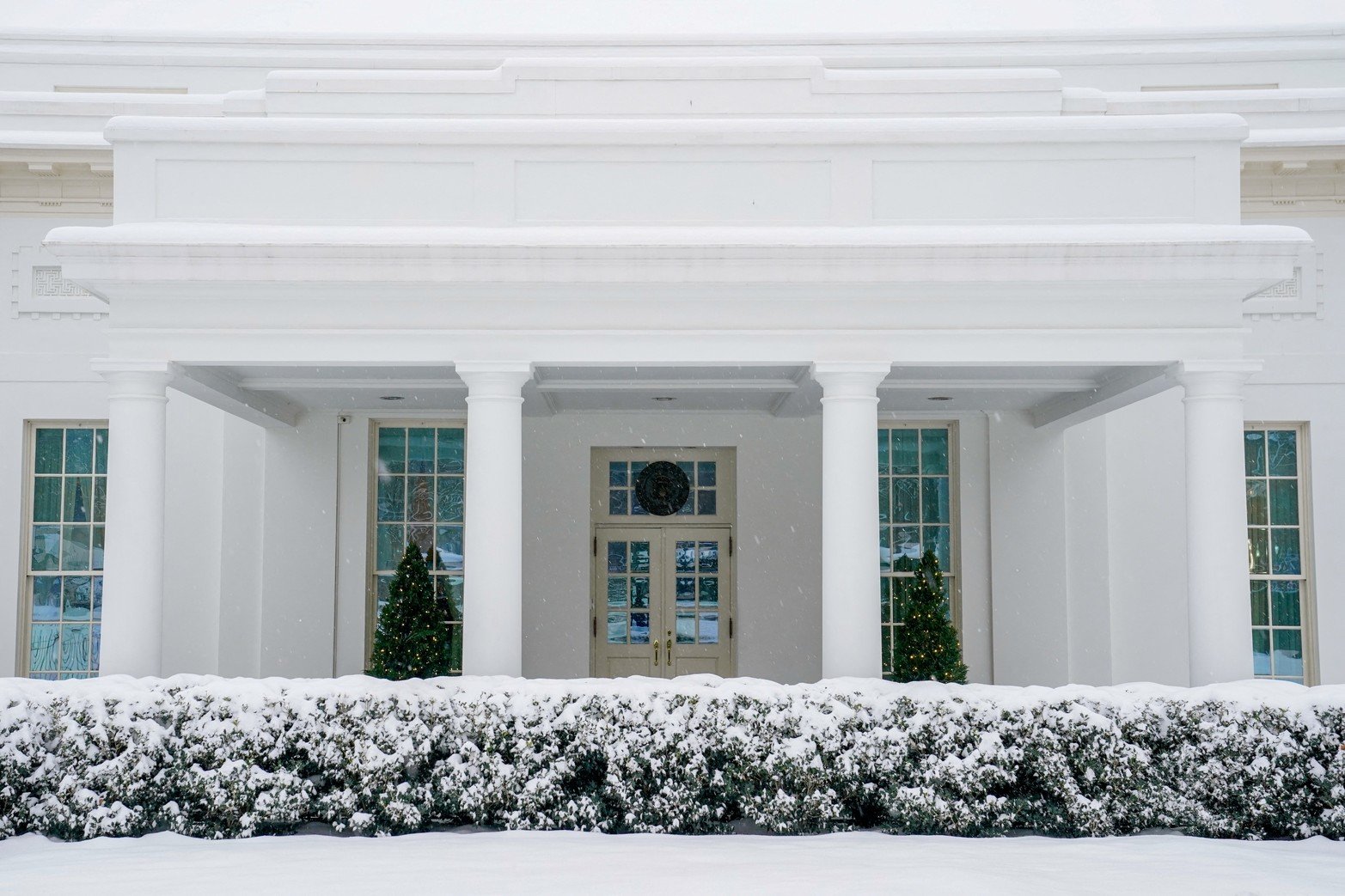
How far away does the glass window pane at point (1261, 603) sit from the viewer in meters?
12.8

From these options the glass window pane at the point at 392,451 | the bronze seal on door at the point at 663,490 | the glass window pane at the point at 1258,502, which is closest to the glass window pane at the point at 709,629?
the bronze seal on door at the point at 663,490

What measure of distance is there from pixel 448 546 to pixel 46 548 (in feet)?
15.7

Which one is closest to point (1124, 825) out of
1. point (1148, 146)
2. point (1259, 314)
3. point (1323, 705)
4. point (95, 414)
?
point (1323, 705)

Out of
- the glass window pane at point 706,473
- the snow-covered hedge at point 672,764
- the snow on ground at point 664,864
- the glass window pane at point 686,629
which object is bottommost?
the snow on ground at point 664,864

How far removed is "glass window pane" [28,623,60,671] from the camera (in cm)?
1271

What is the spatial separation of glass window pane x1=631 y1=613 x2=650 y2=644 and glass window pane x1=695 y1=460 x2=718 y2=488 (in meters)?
1.79

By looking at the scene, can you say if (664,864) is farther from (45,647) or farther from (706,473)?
(45,647)

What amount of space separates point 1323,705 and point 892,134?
5.52 meters

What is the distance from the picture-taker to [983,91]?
36.6 ft

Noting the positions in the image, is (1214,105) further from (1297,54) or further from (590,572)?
(590,572)

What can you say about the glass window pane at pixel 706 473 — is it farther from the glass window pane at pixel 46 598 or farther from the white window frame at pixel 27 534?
the glass window pane at pixel 46 598

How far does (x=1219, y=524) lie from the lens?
8680mm

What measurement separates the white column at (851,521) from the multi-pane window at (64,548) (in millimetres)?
9031

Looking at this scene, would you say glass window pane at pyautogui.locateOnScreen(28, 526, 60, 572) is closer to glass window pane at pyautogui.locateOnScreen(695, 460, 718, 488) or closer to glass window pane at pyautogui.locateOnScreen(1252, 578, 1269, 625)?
glass window pane at pyautogui.locateOnScreen(695, 460, 718, 488)
